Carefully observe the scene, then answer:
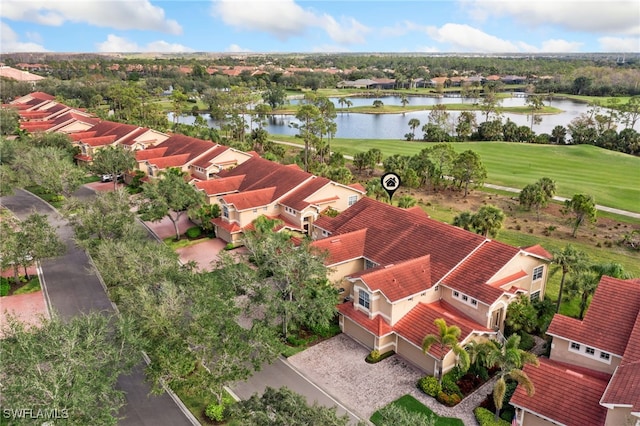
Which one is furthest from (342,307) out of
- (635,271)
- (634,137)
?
(634,137)

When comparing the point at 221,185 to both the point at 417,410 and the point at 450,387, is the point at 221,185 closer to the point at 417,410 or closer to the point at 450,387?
the point at 450,387

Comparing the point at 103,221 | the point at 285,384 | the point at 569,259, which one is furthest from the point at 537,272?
the point at 103,221

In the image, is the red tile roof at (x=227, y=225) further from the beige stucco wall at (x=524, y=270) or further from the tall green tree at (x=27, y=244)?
the beige stucco wall at (x=524, y=270)

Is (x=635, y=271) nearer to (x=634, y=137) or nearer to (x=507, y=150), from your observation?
(x=507, y=150)

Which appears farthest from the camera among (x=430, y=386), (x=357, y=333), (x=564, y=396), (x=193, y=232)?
(x=193, y=232)

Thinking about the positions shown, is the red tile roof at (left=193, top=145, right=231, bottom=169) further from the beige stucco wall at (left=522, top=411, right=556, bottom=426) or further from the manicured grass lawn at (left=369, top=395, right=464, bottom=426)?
the beige stucco wall at (left=522, top=411, right=556, bottom=426)

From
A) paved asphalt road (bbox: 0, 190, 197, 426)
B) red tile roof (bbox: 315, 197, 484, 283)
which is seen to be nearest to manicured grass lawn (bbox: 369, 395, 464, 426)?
red tile roof (bbox: 315, 197, 484, 283)
